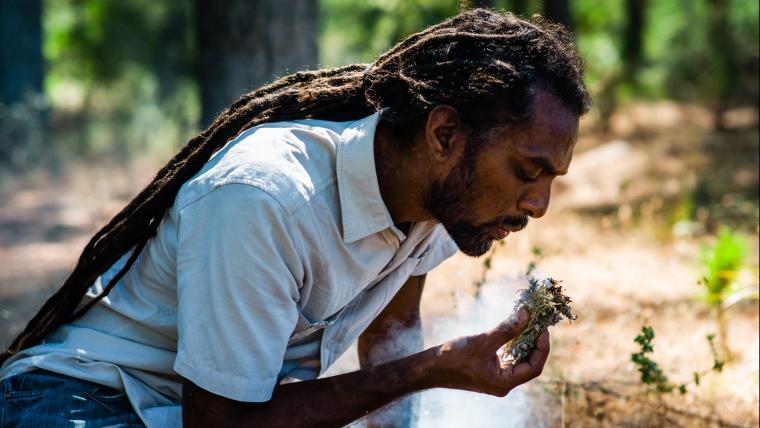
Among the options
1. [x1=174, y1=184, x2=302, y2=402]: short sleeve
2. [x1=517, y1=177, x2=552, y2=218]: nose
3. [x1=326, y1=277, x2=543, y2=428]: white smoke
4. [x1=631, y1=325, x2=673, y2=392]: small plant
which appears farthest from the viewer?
[x1=326, y1=277, x2=543, y2=428]: white smoke

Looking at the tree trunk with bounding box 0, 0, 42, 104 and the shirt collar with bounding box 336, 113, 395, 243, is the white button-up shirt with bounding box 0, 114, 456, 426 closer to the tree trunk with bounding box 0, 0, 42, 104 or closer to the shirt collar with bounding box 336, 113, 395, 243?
the shirt collar with bounding box 336, 113, 395, 243

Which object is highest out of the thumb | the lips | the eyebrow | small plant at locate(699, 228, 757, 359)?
the eyebrow

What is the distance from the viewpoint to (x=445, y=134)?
80.9 inches

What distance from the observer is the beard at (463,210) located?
81.4 inches

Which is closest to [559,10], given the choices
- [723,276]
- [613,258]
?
[613,258]

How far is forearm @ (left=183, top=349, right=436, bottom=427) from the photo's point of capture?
6.40 ft

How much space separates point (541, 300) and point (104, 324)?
3.73 ft

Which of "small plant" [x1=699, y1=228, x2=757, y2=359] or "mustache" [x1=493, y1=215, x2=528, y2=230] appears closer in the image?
"mustache" [x1=493, y1=215, x2=528, y2=230]

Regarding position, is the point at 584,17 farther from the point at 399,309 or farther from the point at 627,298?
the point at 399,309

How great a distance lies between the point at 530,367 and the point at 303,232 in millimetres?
652

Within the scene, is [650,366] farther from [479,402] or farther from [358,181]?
[358,181]

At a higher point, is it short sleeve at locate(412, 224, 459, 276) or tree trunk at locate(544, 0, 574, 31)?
short sleeve at locate(412, 224, 459, 276)

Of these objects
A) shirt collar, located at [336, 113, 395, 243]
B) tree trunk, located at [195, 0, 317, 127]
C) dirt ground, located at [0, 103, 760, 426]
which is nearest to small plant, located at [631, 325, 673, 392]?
dirt ground, located at [0, 103, 760, 426]

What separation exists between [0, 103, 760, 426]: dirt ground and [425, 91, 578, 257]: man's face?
998 mm
